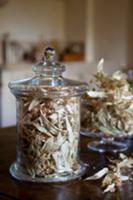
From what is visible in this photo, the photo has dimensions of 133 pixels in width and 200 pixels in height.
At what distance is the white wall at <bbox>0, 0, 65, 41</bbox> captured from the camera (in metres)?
4.46

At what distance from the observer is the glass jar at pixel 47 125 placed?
0.99 metres

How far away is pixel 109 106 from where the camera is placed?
131cm

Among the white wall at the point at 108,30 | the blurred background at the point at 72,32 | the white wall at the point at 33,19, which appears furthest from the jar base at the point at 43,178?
the white wall at the point at 108,30

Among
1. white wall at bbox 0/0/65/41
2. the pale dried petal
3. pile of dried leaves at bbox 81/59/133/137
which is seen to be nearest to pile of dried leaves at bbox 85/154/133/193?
the pale dried petal

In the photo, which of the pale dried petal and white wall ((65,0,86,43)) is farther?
white wall ((65,0,86,43))

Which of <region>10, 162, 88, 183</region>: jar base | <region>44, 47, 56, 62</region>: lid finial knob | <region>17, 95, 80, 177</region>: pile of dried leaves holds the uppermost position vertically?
<region>44, 47, 56, 62</region>: lid finial knob

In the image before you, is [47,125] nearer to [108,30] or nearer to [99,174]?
[99,174]

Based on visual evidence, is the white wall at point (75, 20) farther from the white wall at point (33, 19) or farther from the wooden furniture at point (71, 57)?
the wooden furniture at point (71, 57)

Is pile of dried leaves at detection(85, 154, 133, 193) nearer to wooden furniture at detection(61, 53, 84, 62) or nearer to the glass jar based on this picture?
the glass jar

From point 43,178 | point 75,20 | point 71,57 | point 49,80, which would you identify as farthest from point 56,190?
point 75,20

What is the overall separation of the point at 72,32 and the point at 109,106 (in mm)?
3728

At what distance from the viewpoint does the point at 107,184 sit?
94 cm

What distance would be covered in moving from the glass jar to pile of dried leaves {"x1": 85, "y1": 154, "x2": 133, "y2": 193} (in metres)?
0.06

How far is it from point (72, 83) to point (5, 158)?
34 centimetres
